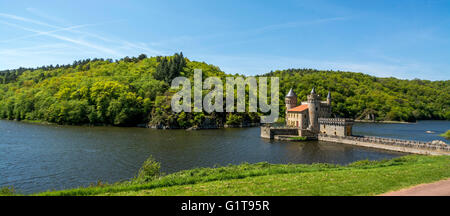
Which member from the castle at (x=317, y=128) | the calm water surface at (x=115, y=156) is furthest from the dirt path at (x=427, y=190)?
the castle at (x=317, y=128)

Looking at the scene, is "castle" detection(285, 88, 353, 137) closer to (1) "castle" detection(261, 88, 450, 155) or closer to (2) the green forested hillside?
(1) "castle" detection(261, 88, 450, 155)

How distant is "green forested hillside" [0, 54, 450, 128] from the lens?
93.4m

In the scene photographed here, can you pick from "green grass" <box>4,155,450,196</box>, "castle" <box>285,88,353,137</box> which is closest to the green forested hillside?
"castle" <box>285,88,353,137</box>

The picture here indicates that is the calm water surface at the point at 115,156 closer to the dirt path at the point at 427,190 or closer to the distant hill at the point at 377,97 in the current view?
the dirt path at the point at 427,190

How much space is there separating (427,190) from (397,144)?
37898mm

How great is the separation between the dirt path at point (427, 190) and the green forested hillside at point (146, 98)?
243 feet

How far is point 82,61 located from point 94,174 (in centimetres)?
17606

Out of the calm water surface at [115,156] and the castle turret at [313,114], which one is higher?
the castle turret at [313,114]

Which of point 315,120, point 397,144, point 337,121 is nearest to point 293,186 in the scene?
point 397,144

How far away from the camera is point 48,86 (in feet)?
376

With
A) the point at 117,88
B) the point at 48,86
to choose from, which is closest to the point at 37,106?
the point at 48,86

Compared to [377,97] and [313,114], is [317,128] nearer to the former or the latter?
[313,114]

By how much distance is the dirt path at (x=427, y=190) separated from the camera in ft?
45.6

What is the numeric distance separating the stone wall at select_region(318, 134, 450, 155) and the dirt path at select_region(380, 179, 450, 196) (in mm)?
31506
